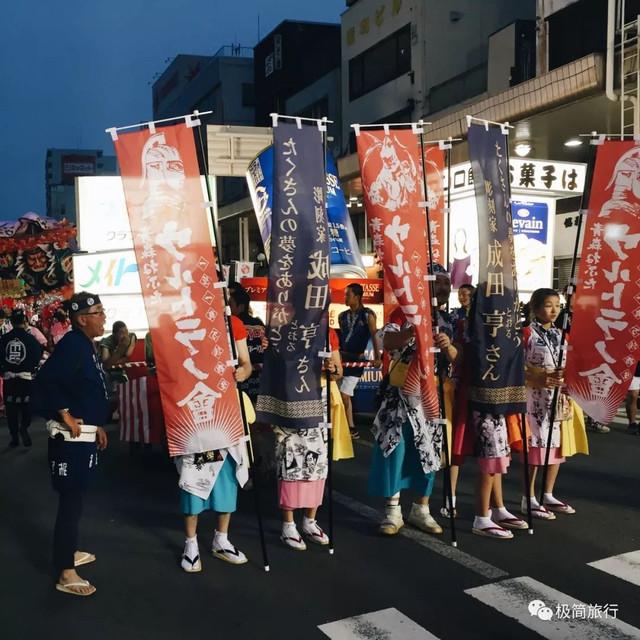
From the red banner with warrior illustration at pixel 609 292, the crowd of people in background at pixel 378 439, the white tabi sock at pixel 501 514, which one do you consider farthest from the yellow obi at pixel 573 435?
the white tabi sock at pixel 501 514

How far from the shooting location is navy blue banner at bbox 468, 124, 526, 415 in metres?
5.14

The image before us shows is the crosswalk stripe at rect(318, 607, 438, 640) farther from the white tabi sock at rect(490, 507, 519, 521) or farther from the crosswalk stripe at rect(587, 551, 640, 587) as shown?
the white tabi sock at rect(490, 507, 519, 521)

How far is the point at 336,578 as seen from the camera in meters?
4.64

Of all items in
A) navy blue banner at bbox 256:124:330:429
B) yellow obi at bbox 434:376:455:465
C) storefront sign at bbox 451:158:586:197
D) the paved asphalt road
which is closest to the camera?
the paved asphalt road

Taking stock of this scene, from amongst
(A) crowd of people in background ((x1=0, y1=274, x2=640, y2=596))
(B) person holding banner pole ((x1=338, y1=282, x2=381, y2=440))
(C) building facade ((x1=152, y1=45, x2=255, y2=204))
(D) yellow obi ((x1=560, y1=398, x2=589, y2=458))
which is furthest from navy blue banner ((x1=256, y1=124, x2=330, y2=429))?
(C) building facade ((x1=152, y1=45, x2=255, y2=204))

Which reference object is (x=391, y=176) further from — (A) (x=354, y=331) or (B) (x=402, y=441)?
(A) (x=354, y=331)

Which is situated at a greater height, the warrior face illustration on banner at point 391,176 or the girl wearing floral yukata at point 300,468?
the warrior face illustration on banner at point 391,176

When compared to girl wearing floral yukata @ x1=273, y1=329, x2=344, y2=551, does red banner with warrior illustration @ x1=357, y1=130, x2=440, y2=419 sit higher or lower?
higher

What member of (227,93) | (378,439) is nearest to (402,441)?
(378,439)

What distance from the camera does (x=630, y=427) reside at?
31.6 ft

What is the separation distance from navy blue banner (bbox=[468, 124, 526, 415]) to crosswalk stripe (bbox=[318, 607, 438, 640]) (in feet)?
5.97

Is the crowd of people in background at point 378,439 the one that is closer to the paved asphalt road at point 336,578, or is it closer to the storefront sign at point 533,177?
the paved asphalt road at point 336,578

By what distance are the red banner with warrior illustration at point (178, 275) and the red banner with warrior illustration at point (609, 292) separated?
2.89 meters

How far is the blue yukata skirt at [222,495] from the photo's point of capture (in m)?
4.81
